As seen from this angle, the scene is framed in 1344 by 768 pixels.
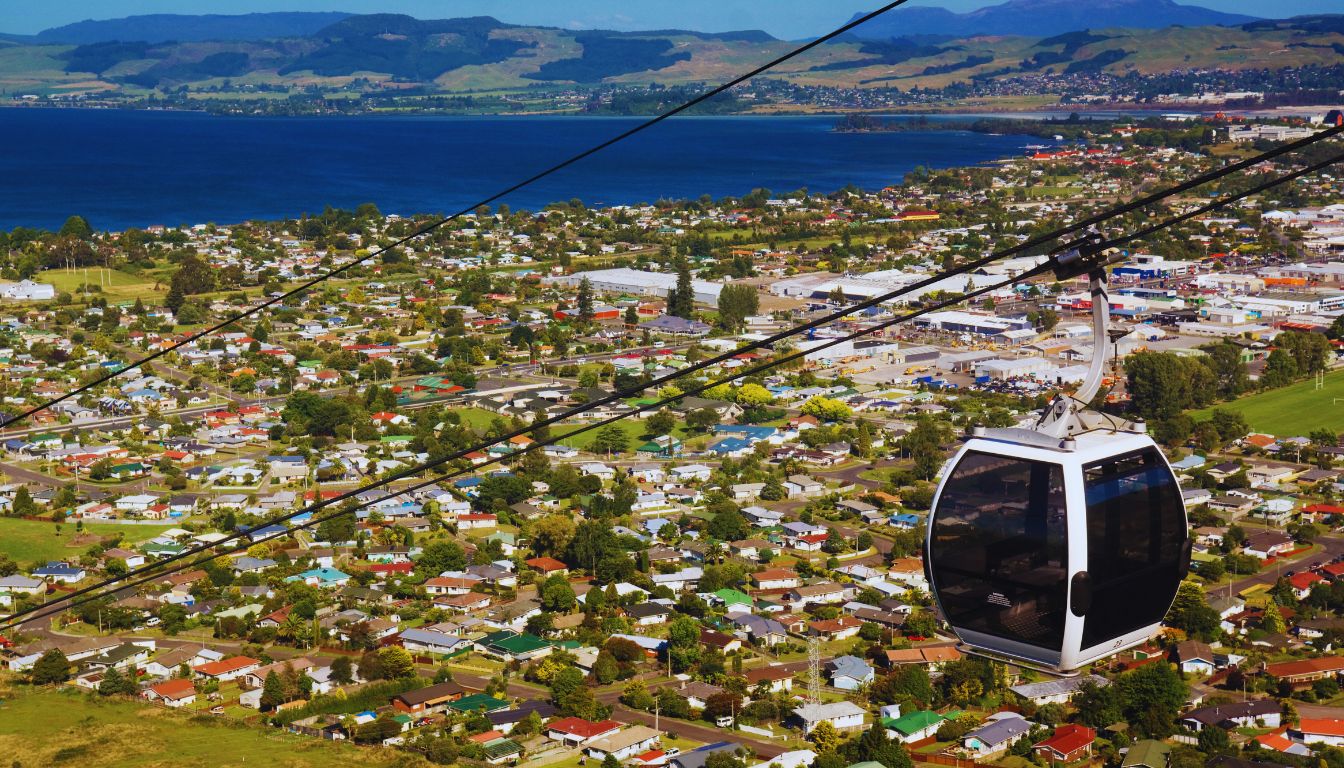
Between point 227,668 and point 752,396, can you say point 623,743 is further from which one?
point 752,396

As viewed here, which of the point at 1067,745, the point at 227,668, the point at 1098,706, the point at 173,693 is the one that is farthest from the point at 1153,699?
the point at 173,693

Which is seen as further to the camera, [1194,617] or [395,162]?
[395,162]

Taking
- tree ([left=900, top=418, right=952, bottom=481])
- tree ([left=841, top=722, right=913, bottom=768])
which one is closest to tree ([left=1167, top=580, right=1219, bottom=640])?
tree ([left=841, top=722, right=913, bottom=768])

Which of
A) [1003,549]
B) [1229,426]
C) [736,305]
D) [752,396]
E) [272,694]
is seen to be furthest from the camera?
[736,305]

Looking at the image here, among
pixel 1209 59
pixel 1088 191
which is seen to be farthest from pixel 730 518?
pixel 1209 59

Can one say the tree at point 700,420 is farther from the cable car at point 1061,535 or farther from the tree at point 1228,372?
the cable car at point 1061,535

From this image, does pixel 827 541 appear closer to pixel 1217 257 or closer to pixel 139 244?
pixel 1217 257

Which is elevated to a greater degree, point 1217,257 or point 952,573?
point 952,573

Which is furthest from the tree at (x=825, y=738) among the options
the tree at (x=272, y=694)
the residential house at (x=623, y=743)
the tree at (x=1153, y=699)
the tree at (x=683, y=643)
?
the tree at (x=272, y=694)
